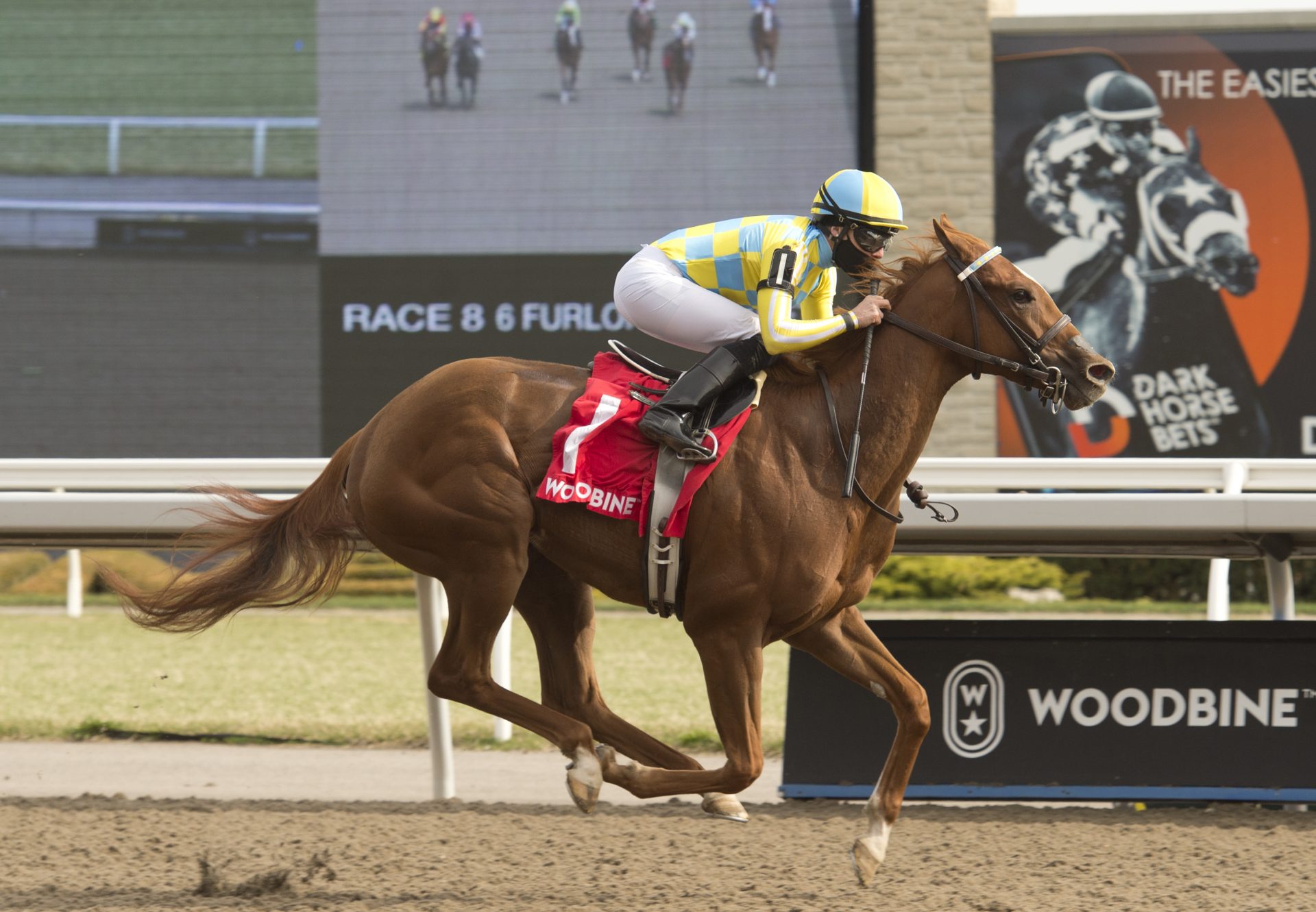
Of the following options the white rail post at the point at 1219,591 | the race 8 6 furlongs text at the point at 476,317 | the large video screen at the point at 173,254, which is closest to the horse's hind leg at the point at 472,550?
the white rail post at the point at 1219,591

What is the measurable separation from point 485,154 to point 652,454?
34.4 feet

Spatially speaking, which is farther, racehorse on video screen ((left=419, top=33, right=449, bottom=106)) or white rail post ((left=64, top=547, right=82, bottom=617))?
racehorse on video screen ((left=419, top=33, right=449, bottom=106))

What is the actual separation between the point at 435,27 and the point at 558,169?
188 centimetres

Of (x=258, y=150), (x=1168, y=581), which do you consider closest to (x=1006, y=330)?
(x=1168, y=581)

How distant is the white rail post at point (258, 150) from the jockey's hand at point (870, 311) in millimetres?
10934

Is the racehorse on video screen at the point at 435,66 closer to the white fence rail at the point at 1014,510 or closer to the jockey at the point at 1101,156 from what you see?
the jockey at the point at 1101,156

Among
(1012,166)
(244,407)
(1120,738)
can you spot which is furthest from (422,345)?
(1120,738)

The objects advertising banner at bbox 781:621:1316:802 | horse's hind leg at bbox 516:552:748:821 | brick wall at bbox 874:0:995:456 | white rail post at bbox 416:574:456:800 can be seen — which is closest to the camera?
horse's hind leg at bbox 516:552:748:821

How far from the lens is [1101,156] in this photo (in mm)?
13984

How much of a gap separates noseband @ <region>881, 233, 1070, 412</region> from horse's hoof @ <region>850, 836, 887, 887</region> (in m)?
1.32

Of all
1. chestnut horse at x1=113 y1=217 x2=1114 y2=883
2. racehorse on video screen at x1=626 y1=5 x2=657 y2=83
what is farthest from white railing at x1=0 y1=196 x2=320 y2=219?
chestnut horse at x1=113 y1=217 x2=1114 y2=883

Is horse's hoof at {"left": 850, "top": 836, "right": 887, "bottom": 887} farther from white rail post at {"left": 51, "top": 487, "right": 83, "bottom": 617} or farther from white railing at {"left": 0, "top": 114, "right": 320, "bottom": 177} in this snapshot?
white railing at {"left": 0, "top": 114, "right": 320, "bottom": 177}

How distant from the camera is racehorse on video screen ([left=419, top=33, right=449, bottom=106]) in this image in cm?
1425

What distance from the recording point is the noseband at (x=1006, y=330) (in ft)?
13.4
